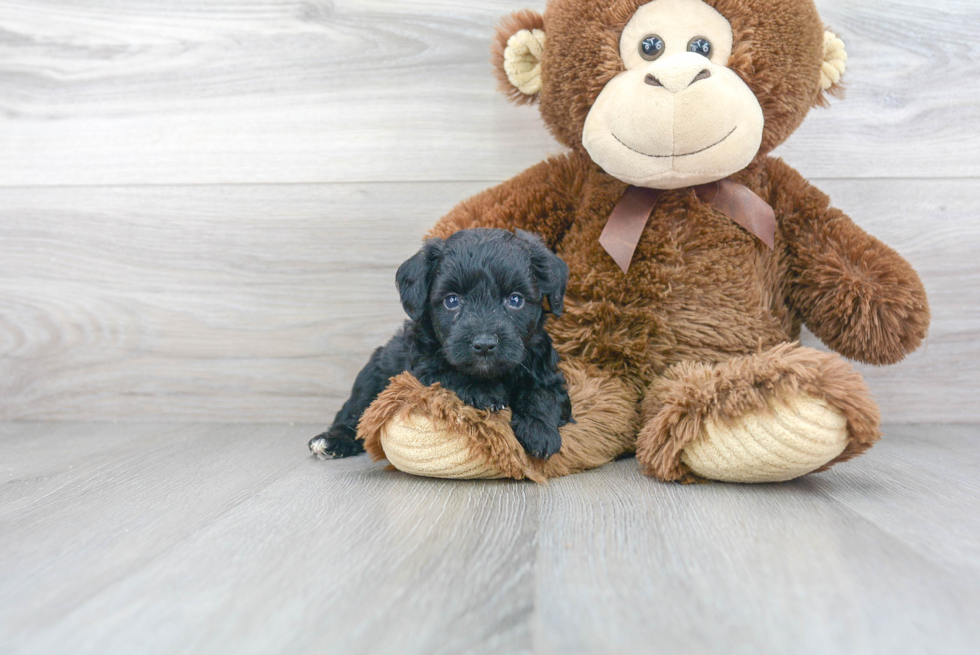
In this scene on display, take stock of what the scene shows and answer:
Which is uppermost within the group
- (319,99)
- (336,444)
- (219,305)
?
(319,99)

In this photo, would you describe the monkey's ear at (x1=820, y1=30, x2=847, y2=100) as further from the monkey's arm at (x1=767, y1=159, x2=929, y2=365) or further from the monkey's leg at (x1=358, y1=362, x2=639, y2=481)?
the monkey's leg at (x1=358, y1=362, x2=639, y2=481)

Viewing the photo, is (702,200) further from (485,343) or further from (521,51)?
(485,343)

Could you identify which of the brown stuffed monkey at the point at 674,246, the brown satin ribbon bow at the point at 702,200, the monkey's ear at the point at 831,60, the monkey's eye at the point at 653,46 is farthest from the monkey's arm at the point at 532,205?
the monkey's ear at the point at 831,60

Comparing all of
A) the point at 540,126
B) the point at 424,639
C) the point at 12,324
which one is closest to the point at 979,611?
the point at 424,639

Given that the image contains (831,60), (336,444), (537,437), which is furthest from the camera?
(336,444)

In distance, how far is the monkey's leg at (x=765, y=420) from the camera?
1163 mm

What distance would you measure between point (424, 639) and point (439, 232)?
100 centimetres

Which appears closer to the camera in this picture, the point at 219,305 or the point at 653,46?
the point at 653,46

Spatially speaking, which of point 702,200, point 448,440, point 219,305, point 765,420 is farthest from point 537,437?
point 219,305

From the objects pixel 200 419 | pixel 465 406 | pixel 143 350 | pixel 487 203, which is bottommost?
pixel 200 419

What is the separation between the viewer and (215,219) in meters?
2.00

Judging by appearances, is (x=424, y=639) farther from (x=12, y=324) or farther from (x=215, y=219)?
(x=12, y=324)

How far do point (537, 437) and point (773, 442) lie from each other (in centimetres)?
40

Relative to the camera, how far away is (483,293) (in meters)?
1.28
